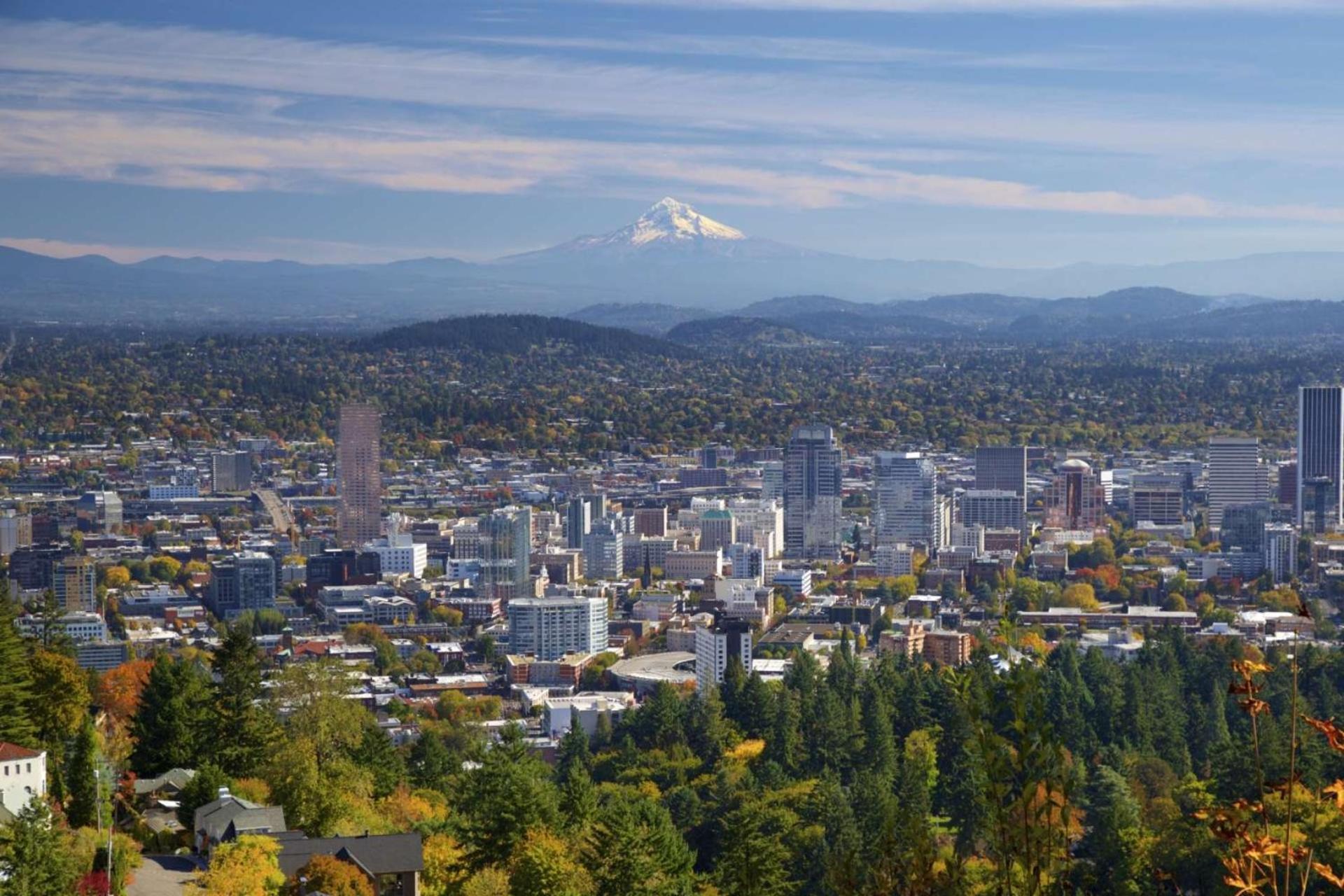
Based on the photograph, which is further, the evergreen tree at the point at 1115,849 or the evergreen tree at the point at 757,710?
the evergreen tree at the point at 757,710

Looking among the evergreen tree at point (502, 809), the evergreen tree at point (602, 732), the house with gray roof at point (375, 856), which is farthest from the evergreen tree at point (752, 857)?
the evergreen tree at point (602, 732)

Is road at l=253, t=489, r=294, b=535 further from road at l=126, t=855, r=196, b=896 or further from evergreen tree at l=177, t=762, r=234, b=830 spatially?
road at l=126, t=855, r=196, b=896

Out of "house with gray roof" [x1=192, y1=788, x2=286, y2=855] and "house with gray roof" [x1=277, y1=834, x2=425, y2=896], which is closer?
"house with gray roof" [x1=277, y1=834, x2=425, y2=896]

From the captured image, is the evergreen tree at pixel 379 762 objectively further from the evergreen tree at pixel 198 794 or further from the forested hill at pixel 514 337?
the forested hill at pixel 514 337

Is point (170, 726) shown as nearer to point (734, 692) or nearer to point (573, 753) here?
point (573, 753)

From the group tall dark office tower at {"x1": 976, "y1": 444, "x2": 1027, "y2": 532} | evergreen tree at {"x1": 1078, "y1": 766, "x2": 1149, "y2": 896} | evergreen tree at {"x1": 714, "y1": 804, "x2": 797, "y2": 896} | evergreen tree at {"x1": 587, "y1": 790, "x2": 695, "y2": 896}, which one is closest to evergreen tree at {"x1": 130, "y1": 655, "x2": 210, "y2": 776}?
evergreen tree at {"x1": 587, "y1": 790, "x2": 695, "y2": 896}

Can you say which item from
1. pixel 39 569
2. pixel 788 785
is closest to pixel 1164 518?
pixel 39 569
